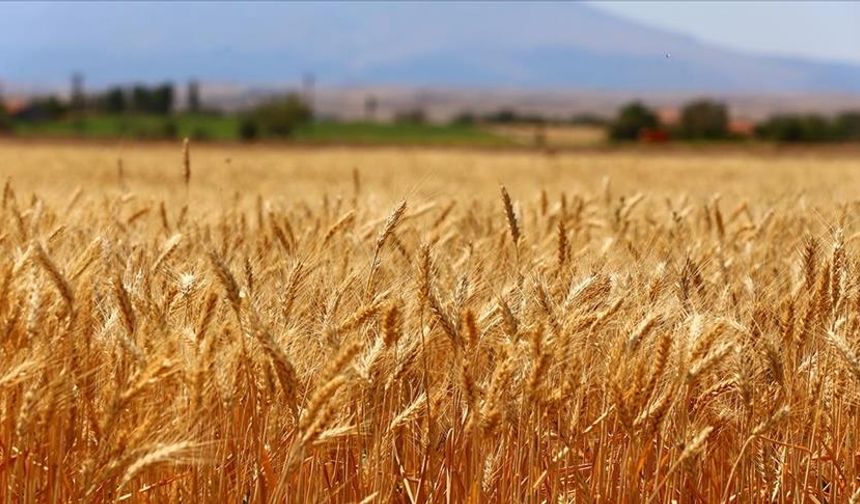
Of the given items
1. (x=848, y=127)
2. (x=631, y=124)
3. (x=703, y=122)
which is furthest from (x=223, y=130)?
(x=848, y=127)

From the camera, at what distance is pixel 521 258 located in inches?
135

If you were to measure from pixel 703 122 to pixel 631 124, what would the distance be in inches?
234

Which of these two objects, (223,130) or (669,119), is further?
(669,119)

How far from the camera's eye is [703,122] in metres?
67.8

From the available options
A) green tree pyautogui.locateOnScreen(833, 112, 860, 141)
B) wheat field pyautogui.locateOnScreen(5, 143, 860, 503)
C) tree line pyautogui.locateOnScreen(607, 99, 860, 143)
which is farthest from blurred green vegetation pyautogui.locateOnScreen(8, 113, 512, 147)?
wheat field pyautogui.locateOnScreen(5, 143, 860, 503)

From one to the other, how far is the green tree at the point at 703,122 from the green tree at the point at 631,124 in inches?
85.6

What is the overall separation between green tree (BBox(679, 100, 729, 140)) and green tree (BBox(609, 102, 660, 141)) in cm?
217

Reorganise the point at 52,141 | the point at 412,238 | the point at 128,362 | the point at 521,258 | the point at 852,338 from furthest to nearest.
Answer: the point at 52,141
the point at 412,238
the point at 521,258
the point at 852,338
the point at 128,362

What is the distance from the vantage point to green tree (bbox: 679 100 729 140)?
2596 inches

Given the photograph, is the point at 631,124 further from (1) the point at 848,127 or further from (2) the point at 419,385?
(2) the point at 419,385

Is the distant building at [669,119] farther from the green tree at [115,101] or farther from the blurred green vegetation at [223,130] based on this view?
the green tree at [115,101]

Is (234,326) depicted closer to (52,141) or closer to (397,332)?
(397,332)

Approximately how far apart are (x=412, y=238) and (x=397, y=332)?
2.12 metres

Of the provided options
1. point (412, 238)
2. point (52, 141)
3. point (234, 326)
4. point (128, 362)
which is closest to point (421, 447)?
point (234, 326)
